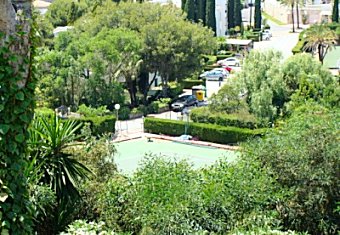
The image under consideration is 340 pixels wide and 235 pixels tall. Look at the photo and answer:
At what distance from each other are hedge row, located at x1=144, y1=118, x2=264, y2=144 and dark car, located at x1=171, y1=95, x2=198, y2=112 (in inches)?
209

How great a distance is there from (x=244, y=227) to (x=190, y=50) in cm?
2731

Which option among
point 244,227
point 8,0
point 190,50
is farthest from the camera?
point 190,50

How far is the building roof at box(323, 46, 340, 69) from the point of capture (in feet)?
159

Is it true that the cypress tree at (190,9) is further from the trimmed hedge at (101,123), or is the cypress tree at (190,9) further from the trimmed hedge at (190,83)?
the trimmed hedge at (101,123)

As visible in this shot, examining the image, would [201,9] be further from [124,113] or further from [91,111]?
[91,111]

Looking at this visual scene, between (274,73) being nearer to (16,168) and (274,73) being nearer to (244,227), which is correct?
(244,227)

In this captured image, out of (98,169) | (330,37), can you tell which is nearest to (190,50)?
(330,37)

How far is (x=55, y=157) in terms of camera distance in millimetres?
11008

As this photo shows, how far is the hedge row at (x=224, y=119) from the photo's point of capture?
2946cm

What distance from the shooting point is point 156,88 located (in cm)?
4372

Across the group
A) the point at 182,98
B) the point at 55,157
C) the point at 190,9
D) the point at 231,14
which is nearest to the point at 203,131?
the point at 182,98

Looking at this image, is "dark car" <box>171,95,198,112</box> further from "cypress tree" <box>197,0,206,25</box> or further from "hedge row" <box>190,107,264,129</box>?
"cypress tree" <box>197,0,206,25</box>

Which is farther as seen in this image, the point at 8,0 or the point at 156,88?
the point at 156,88

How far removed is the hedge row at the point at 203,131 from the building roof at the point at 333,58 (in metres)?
20.1
